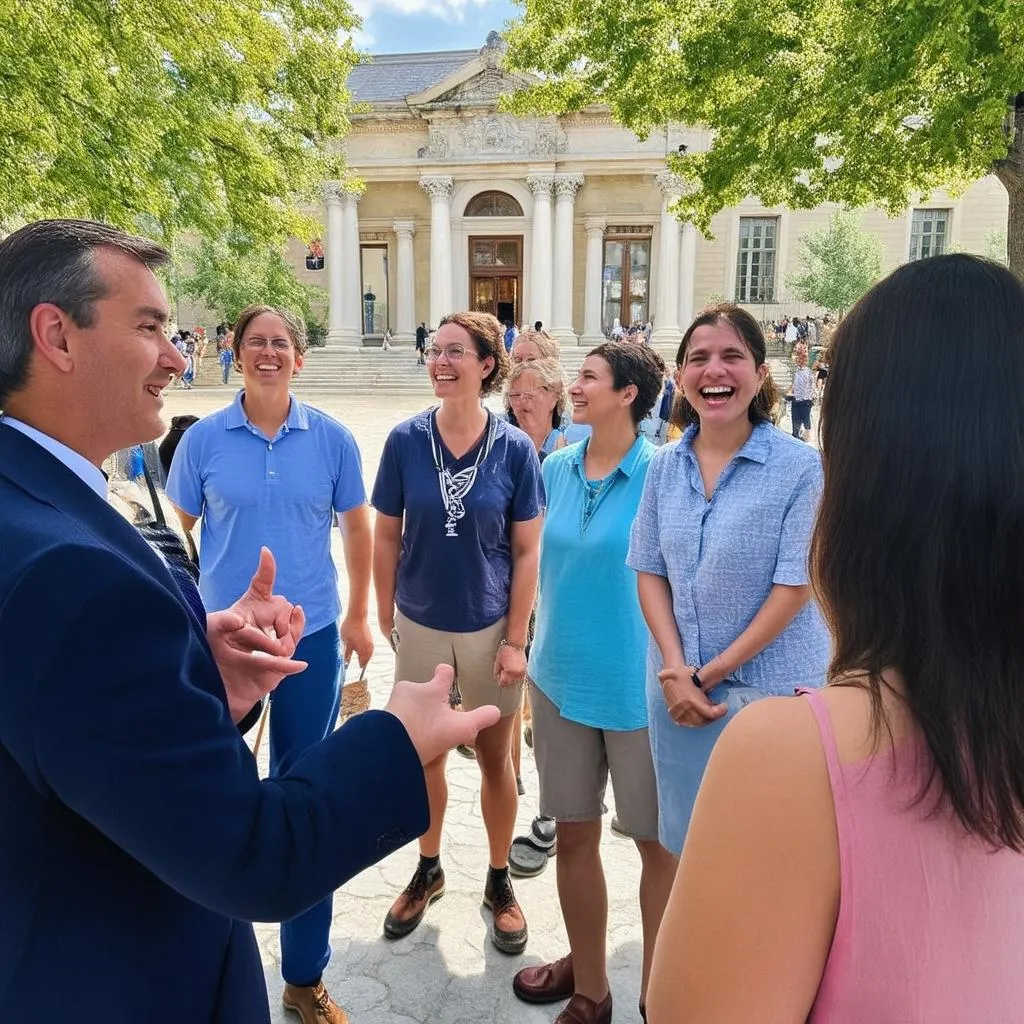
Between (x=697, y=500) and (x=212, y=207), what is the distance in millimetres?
10848

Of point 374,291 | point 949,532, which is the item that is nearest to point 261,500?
point 949,532

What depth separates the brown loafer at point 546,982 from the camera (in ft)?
9.09

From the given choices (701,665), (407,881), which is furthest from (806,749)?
(407,881)

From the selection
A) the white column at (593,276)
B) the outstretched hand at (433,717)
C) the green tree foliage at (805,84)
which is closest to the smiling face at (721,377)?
the outstretched hand at (433,717)

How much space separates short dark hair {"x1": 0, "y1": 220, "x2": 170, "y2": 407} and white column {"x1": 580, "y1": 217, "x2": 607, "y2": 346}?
34179 mm

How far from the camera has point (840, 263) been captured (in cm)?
3294

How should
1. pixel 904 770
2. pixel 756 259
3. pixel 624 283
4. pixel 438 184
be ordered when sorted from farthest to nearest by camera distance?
pixel 756 259
pixel 624 283
pixel 438 184
pixel 904 770

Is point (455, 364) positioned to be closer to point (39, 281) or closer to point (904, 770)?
point (39, 281)

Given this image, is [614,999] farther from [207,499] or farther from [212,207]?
[212,207]

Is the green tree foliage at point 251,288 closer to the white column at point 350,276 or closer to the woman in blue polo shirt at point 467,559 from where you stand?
the white column at point 350,276

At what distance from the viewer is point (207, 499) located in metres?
3.06

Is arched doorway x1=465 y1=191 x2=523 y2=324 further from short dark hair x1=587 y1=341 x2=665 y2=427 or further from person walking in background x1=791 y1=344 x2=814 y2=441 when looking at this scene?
short dark hair x1=587 y1=341 x2=665 y2=427

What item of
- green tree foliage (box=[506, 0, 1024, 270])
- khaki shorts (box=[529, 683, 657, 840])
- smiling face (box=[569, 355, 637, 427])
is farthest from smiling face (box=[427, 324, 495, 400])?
green tree foliage (box=[506, 0, 1024, 270])

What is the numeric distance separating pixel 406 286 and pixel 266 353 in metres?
34.9
